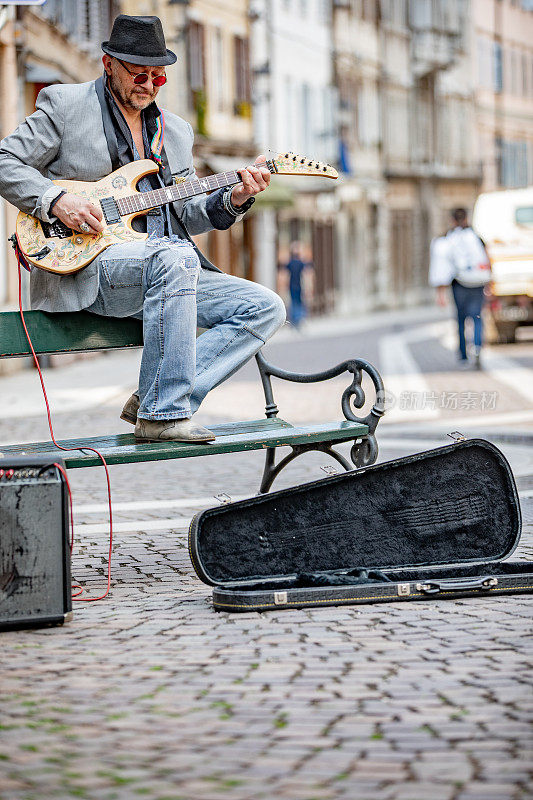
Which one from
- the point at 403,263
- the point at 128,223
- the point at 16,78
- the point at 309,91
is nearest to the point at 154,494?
the point at 128,223

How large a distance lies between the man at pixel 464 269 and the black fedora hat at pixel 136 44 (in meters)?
12.3

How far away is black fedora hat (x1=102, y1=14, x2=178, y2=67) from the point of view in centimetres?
600

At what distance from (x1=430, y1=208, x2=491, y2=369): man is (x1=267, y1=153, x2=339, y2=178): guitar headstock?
1182 centimetres

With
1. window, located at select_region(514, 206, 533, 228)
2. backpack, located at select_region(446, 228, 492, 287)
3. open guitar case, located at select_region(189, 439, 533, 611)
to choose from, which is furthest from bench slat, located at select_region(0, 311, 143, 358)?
window, located at select_region(514, 206, 533, 228)

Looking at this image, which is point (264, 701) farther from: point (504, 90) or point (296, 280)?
point (504, 90)

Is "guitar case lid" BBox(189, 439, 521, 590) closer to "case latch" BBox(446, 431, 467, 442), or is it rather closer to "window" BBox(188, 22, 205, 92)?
"case latch" BBox(446, 431, 467, 442)

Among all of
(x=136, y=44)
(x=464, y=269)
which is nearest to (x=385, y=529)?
(x=136, y=44)

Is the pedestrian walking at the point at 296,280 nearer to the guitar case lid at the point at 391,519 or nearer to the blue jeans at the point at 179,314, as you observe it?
the blue jeans at the point at 179,314

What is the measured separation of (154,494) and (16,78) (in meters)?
12.8

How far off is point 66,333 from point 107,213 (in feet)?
1.60

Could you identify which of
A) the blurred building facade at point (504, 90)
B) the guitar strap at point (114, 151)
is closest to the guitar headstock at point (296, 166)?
the guitar strap at point (114, 151)

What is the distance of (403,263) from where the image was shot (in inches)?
2023

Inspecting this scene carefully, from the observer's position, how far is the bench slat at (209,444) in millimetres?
5531

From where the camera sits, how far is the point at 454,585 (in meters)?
5.11
